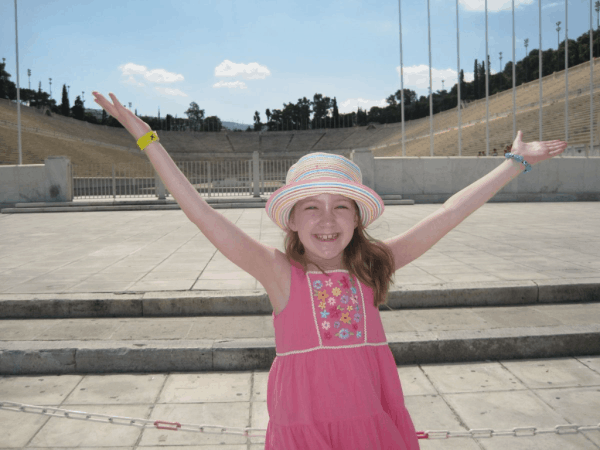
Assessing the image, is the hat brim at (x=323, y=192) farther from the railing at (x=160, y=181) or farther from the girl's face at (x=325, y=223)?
the railing at (x=160, y=181)

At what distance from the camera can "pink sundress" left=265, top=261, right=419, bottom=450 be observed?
1373 millimetres

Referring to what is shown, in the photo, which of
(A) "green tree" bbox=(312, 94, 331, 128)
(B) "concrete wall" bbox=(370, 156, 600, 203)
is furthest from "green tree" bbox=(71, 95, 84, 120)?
(B) "concrete wall" bbox=(370, 156, 600, 203)

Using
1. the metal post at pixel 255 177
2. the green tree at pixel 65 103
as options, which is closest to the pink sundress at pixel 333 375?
the metal post at pixel 255 177

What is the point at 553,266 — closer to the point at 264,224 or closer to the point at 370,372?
the point at 370,372

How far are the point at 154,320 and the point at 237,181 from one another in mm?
14901

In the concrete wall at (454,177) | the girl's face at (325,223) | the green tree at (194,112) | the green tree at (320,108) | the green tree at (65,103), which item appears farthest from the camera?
the green tree at (194,112)

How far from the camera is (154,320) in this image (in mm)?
4152

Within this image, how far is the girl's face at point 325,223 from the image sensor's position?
1.47 meters

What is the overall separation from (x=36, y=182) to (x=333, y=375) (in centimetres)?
1762

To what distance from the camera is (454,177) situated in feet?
52.4

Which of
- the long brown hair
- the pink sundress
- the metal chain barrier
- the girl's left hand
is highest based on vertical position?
the girl's left hand

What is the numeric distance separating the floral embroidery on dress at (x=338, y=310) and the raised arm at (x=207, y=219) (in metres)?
0.19

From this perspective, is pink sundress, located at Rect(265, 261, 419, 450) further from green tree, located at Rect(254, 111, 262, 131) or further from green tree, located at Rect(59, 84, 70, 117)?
green tree, located at Rect(254, 111, 262, 131)

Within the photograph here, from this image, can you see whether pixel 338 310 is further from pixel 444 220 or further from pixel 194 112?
pixel 194 112
